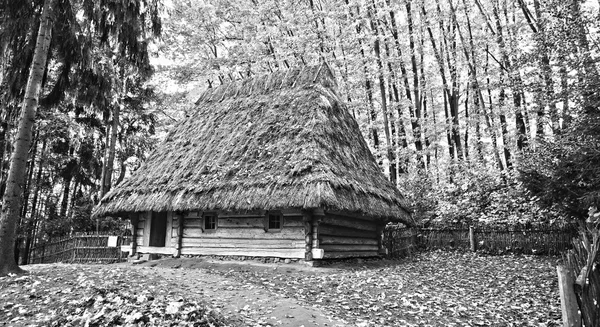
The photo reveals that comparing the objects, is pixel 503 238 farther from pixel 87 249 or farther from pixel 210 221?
pixel 87 249

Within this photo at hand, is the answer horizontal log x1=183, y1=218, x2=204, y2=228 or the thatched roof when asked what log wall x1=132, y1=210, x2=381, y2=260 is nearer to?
horizontal log x1=183, y1=218, x2=204, y2=228

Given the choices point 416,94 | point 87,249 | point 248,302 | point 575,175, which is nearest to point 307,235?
point 248,302

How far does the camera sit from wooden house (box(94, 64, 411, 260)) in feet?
40.8

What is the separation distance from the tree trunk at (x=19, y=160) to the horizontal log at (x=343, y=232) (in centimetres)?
827

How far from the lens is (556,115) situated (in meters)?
13.1

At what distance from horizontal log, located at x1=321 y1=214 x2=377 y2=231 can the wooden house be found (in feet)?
0.13

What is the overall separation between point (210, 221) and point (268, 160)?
3324 mm

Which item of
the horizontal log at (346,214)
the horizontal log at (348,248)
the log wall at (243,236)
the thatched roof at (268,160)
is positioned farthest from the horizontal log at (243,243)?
the thatched roof at (268,160)

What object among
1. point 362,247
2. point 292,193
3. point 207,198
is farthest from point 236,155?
point 362,247

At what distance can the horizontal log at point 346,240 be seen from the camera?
12959 millimetres

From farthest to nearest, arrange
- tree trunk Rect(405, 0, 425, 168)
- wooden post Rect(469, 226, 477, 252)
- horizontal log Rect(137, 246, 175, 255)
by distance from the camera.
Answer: tree trunk Rect(405, 0, 425, 168)
wooden post Rect(469, 226, 477, 252)
horizontal log Rect(137, 246, 175, 255)

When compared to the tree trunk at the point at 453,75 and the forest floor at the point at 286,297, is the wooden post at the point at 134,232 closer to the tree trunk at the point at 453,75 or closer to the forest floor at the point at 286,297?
the forest floor at the point at 286,297

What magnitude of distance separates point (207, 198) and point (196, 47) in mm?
16454

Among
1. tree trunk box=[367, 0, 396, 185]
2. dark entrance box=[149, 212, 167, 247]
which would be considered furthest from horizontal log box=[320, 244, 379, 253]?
tree trunk box=[367, 0, 396, 185]
